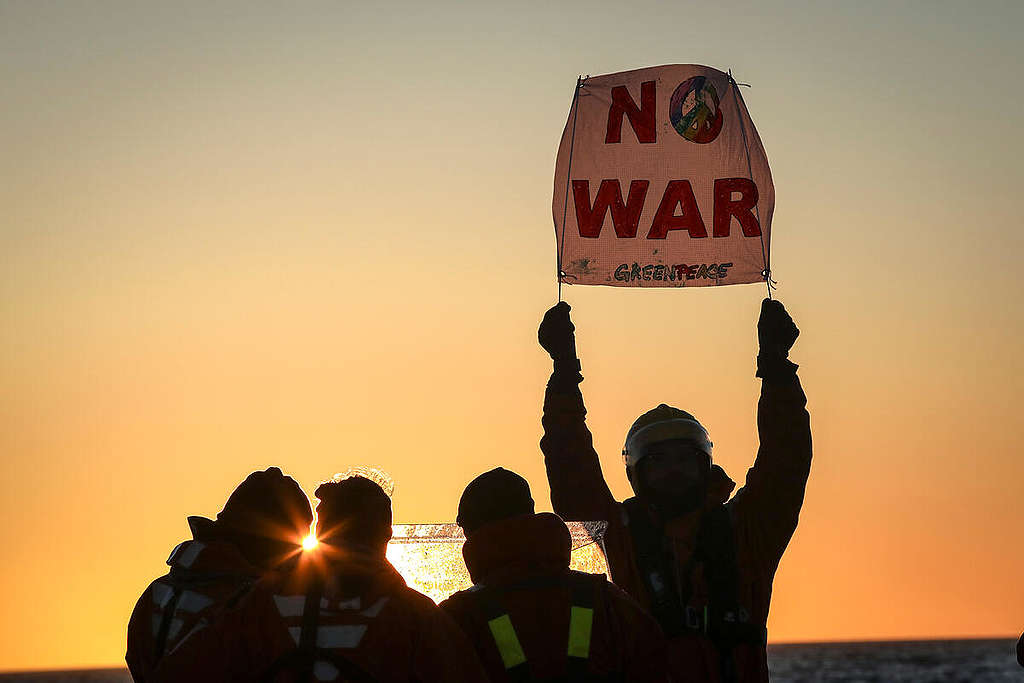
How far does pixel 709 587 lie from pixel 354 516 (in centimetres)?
232

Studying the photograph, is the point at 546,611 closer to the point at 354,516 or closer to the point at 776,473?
the point at 354,516

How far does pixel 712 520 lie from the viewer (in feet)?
26.1

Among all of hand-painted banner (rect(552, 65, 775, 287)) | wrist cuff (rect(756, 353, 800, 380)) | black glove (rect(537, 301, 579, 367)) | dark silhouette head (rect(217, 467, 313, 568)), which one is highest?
hand-painted banner (rect(552, 65, 775, 287))

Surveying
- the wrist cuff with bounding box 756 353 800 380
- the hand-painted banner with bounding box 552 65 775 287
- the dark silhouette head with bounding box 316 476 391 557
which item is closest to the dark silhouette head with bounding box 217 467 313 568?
the dark silhouette head with bounding box 316 476 391 557

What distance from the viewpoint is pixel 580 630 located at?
6.41m

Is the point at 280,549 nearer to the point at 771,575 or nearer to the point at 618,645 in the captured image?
the point at 618,645

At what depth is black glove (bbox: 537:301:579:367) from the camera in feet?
29.1

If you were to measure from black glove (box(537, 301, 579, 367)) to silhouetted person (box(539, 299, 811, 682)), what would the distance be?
0.47 metres

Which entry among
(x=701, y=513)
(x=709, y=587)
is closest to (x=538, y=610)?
(x=709, y=587)

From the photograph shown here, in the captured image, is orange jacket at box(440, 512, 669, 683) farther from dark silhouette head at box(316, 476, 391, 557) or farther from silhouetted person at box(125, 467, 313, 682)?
silhouetted person at box(125, 467, 313, 682)

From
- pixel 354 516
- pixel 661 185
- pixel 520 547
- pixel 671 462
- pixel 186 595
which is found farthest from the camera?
pixel 661 185

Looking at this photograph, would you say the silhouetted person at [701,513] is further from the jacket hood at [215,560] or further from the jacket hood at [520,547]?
the jacket hood at [215,560]

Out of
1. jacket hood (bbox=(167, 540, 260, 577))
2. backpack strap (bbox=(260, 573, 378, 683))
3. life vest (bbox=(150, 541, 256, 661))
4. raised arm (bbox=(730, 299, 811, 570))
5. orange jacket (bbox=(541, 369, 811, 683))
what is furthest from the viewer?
raised arm (bbox=(730, 299, 811, 570))

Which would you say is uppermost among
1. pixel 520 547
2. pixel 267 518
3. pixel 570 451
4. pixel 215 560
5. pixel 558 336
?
pixel 558 336
